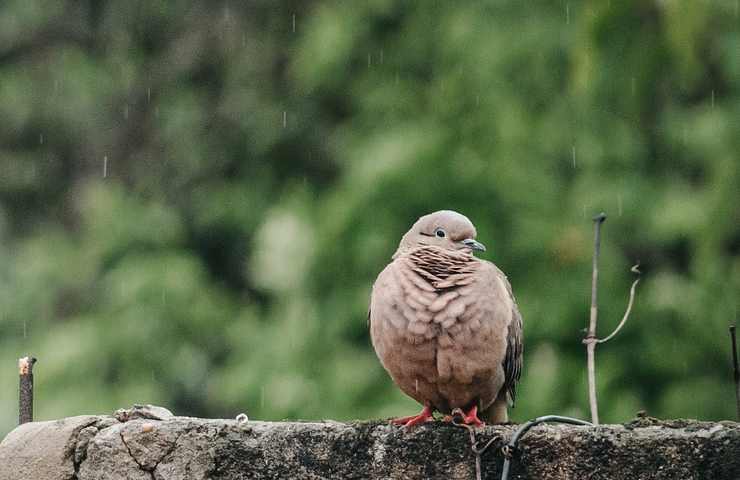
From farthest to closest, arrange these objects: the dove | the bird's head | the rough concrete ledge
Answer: the bird's head < the dove < the rough concrete ledge

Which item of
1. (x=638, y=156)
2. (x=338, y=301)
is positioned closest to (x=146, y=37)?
(x=338, y=301)

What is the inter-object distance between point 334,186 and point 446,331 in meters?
5.87

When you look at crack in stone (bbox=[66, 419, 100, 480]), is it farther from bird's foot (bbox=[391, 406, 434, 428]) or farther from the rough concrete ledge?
bird's foot (bbox=[391, 406, 434, 428])

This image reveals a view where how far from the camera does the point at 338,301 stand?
7090mm

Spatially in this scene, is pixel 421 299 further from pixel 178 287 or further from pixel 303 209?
pixel 178 287

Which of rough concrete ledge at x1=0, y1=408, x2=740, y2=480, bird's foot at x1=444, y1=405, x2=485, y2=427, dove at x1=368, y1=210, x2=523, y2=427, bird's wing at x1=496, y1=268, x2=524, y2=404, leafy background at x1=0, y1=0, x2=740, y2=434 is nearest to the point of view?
rough concrete ledge at x1=0, y1=408, x2=740, y2=480

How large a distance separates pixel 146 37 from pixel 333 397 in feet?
15.2

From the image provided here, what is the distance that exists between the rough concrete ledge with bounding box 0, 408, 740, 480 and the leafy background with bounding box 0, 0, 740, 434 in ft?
8.26

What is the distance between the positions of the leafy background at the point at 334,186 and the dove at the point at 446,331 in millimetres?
2085

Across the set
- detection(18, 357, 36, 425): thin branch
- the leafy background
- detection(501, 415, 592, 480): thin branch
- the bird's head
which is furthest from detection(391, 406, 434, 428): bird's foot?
the leafy background

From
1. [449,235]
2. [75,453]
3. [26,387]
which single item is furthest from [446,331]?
[26,387]

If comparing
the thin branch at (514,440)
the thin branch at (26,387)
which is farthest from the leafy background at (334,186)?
the thin branch at (26,387)

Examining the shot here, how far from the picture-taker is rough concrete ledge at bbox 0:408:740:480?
224 centimetres

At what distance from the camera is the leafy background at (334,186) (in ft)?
19.9
